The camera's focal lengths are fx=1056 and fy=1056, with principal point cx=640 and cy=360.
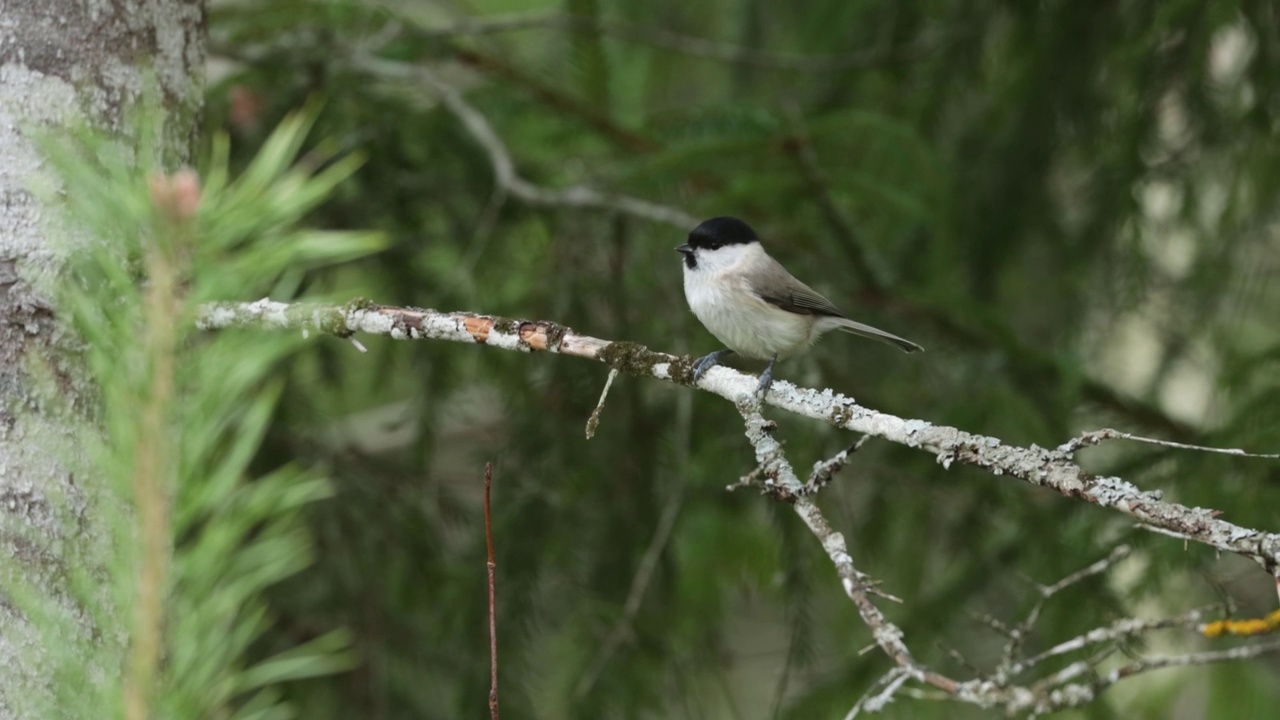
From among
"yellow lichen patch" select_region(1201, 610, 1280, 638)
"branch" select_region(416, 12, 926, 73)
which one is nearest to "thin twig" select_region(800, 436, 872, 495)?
"yellow lichen patch" select_region(1201, 610, 1280, 638)

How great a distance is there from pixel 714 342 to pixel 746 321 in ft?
1.44

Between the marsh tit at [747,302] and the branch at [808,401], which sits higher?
the marsh tit at [747,302]

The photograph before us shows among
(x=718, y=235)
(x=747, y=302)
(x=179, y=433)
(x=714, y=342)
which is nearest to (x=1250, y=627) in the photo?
(x=179, y=433)

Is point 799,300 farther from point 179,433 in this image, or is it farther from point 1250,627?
point 179,433

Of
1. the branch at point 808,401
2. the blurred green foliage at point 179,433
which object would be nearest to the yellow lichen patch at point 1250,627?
the branch at point 808,401

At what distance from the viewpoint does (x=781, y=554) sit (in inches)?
101

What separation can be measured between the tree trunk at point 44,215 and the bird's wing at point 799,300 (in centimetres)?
146

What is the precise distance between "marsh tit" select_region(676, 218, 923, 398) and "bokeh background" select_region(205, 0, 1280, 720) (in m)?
0.09

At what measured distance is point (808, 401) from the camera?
1.39 m

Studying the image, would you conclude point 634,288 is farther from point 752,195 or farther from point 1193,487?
point 1193,487

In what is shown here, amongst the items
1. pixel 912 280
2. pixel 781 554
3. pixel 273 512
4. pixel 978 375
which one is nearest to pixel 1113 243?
pixel 912 280

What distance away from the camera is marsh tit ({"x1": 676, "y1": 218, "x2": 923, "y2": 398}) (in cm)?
250

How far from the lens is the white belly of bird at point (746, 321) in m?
2.49

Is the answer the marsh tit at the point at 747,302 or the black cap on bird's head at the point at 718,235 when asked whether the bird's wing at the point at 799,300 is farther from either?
the black cap on bird's head at the point at 718,235
